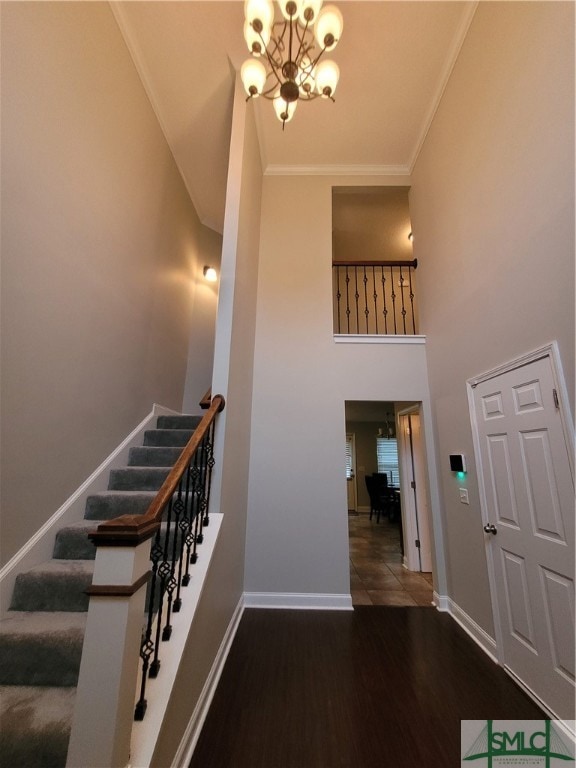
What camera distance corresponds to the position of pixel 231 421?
96.4 inches

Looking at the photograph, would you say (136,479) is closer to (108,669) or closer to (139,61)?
(108,669)

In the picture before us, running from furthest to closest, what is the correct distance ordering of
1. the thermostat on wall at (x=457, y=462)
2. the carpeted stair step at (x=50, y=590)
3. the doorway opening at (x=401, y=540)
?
the doorway opening at (x=401, y=540) → the thermostat on wall at (x=457, y=462) → the carpeted stair step at (x=50, y=590)

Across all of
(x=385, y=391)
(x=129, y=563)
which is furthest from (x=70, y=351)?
(x=385, y=391)

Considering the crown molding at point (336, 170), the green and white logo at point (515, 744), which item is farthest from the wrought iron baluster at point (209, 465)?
the crown molding at point (336, 170)

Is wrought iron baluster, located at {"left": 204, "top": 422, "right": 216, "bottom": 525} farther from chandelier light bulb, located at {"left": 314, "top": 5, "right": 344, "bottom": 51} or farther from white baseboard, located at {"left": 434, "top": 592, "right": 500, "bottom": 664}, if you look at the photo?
chandelier light bulb, located at {"left": 314, "top": 5, "right": 344, "bottom": 51}

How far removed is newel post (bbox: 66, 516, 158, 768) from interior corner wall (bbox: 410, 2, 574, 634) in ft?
7.32

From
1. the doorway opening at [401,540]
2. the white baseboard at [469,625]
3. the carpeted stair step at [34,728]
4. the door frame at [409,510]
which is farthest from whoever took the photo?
the door frame at [409,510]

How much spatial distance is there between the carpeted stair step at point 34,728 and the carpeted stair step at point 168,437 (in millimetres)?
1798

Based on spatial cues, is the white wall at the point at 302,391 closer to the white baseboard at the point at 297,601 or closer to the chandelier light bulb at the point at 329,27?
the white baseboard at the point at 297,601

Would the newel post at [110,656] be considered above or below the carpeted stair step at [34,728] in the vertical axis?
above

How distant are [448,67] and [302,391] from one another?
3534 mm

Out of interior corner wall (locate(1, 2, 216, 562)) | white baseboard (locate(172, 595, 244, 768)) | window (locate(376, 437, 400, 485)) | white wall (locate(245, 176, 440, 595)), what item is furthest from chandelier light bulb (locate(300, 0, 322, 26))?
window (locate(376, 437, 400, 485))

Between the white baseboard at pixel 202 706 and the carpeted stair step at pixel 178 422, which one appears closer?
the white baseboard at pixel 202 706

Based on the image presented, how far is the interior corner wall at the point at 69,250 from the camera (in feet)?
5.42
